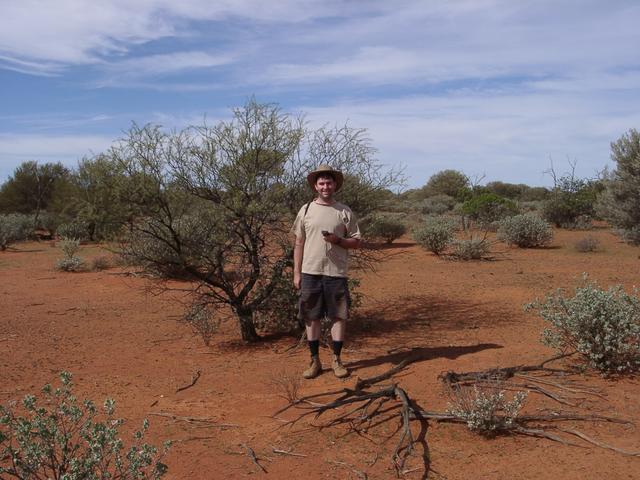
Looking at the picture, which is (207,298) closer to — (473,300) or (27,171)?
(473,300)

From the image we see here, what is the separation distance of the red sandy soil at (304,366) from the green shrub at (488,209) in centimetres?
1137

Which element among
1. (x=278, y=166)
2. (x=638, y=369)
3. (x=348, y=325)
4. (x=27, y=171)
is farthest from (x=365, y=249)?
(x=27, y=171)

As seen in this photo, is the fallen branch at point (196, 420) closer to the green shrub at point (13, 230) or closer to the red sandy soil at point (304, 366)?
the red sandy soil at point (304, 366)

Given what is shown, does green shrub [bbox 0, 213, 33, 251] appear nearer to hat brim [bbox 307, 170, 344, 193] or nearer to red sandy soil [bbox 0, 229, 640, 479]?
red sandy soil [bbox 0, 229, 640, 479]

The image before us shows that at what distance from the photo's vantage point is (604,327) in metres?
5.30

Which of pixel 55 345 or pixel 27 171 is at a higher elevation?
pixel 27 171

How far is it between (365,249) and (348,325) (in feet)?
3.68

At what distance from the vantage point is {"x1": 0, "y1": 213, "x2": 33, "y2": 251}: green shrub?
874 inches

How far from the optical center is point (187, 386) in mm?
5980

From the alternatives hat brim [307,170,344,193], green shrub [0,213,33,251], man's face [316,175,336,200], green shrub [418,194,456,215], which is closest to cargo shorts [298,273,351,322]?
man's face [316,175,336,200]

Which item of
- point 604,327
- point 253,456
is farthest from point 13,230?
point 604,327

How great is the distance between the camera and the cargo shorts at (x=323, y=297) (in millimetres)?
5840

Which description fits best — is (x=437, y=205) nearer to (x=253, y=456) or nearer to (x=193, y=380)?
(x=193, y=380)

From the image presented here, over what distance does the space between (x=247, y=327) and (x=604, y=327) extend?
13.6 feet
